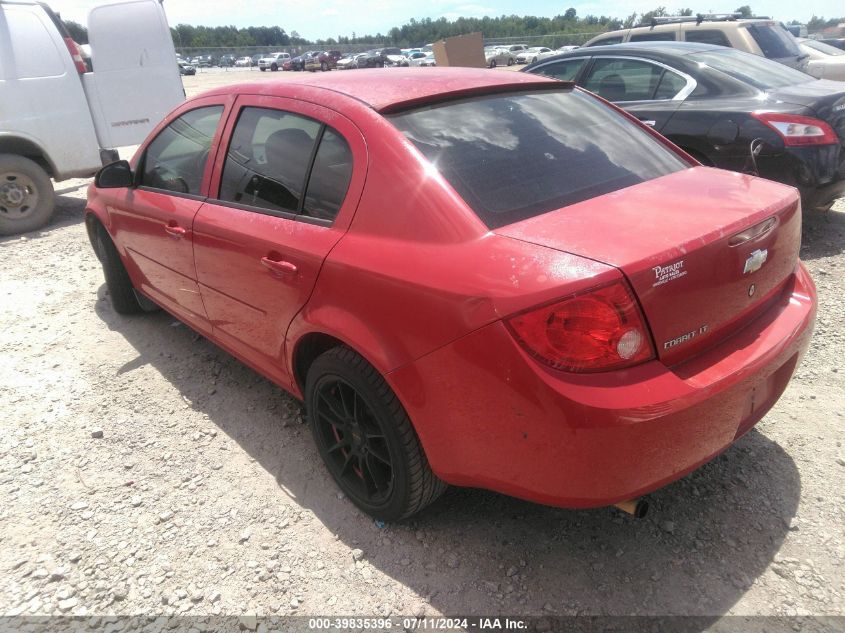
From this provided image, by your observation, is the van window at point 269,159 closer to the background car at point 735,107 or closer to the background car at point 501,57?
the background car at point 735,107

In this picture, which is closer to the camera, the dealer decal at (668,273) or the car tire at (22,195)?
the dealer decal at (668,273)

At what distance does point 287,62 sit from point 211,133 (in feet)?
180

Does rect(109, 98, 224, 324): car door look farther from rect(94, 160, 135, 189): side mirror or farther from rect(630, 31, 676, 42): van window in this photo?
rect(630, 31, 676, 42): van window

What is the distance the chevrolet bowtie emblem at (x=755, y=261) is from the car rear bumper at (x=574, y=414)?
0.68 feet

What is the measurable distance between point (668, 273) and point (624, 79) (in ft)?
15.0

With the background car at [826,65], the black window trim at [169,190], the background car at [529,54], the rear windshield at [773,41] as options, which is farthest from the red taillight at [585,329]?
the background car at [529,54]

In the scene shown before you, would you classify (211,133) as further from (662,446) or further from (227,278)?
(662,446)

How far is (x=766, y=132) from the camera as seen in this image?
4402 millimetres

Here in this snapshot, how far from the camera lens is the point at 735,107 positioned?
4.59 meters

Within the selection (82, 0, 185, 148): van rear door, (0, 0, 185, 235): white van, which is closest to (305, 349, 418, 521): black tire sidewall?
(0, 0, 185, 235): white van

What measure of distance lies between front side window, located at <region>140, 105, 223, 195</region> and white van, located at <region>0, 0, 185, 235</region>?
3756 millimetres

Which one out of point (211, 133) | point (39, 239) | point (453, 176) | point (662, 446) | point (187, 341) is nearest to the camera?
point (662, 446)

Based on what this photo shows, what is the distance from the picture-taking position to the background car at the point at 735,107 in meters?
4.32

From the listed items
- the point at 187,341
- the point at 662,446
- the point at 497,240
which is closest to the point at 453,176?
the point at 497,240
